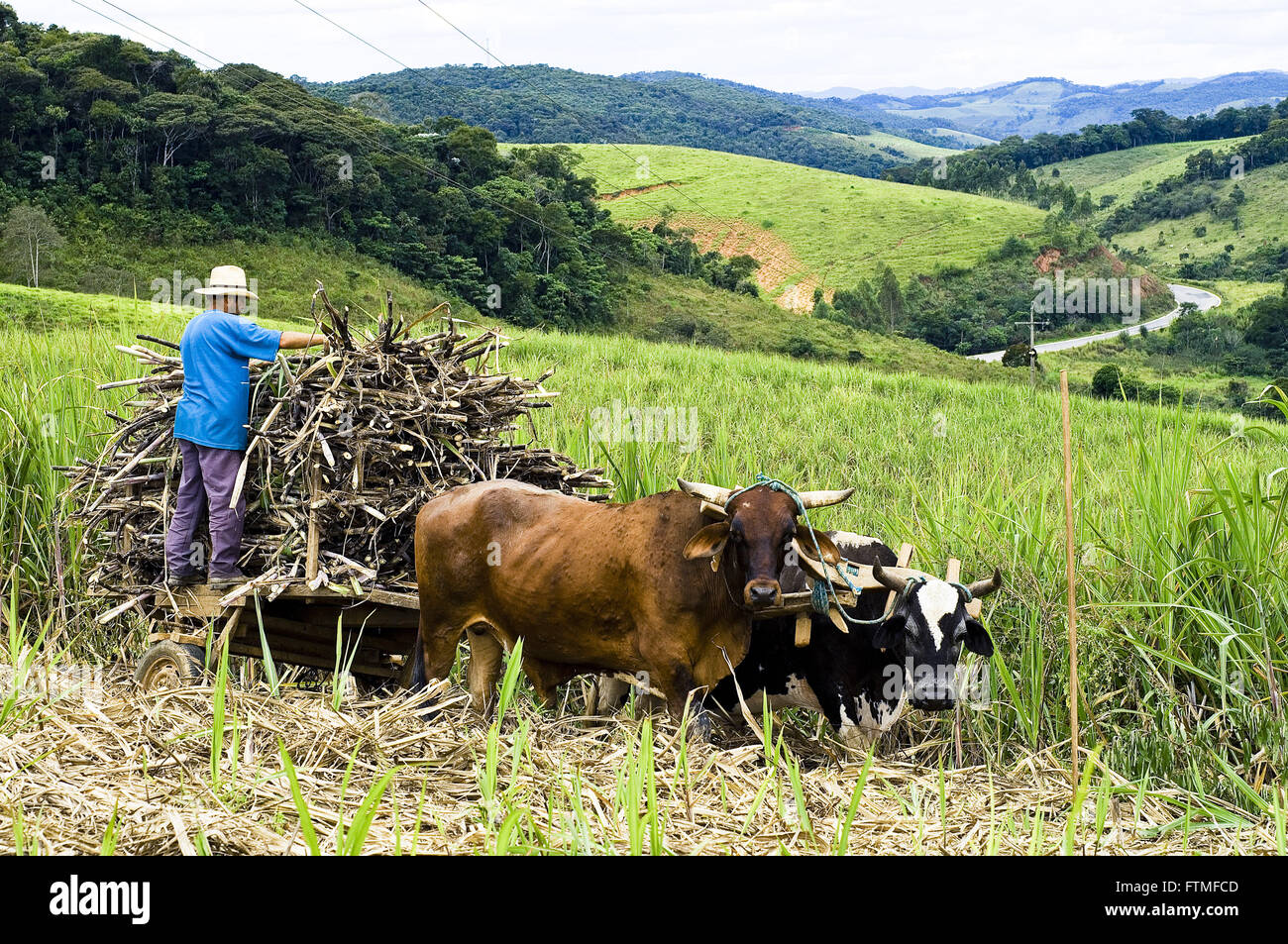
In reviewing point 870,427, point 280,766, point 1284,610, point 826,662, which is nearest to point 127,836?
point 280,766

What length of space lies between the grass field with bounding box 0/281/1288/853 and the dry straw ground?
1cm

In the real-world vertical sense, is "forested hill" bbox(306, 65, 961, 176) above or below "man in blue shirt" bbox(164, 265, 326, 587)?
above

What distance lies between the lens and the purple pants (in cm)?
535

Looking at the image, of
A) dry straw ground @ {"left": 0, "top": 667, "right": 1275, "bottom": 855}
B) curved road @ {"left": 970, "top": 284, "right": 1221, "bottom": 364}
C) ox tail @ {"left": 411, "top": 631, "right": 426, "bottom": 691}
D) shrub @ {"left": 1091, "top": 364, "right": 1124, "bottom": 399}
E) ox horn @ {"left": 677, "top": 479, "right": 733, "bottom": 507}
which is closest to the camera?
dry straw ground @ {"left": 0, "top": 667, "right": 1275, "bottom": 855}

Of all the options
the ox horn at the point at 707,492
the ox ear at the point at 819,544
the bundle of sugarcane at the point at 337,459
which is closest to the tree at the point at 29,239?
the bundle of sugarcane at the point at 337,459

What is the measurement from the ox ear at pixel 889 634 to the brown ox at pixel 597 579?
42 centimetres

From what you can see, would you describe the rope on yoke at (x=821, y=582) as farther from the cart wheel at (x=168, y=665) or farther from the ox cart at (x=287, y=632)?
the cart wheel at (x=168, y=665)

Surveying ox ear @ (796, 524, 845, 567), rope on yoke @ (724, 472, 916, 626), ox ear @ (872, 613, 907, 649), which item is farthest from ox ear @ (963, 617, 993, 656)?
ox ear @ (796, 524, 845, 567)

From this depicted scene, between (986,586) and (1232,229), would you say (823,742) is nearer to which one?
(986,586)

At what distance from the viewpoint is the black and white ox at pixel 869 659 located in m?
4.46

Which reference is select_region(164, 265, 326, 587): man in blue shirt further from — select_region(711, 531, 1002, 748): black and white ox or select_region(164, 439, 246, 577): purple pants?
select_region(711, 531, 1002, 748): black and white ox

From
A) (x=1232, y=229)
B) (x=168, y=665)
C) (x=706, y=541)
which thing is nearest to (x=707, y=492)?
(x=706, y=541)

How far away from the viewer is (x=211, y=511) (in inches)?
211

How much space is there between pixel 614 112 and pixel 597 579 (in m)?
159
